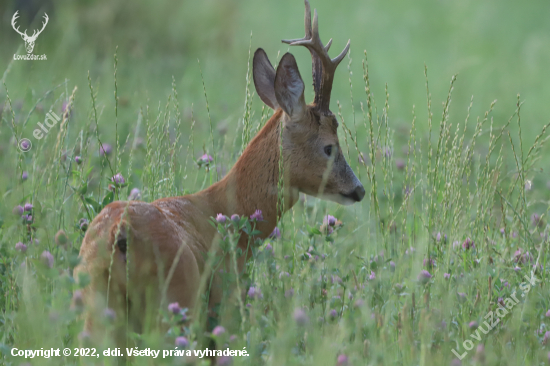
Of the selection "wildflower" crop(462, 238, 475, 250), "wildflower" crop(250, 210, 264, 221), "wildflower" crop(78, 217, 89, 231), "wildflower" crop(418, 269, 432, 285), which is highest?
"wildflower" crop(250, 210, 264, 221)

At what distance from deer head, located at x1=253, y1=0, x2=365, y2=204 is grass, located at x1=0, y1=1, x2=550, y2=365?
14 cm

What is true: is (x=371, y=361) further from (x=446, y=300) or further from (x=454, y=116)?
(x=454, y=116)

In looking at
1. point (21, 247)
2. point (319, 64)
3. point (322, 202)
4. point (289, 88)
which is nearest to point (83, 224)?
point (21, 247)

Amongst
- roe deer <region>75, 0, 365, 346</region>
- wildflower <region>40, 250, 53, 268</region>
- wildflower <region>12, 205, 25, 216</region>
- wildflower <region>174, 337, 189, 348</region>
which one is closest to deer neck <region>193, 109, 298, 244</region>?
roe deer <region>75, 0, 365, 346</region>

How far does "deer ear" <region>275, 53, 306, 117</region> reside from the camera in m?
3.70

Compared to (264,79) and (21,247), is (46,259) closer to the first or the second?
(21,247)

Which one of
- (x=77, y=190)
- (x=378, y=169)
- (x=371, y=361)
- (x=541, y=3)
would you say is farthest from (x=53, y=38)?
(x=541, y=3)

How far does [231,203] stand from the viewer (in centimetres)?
360

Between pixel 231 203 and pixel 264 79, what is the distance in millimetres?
907

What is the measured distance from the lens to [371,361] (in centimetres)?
252

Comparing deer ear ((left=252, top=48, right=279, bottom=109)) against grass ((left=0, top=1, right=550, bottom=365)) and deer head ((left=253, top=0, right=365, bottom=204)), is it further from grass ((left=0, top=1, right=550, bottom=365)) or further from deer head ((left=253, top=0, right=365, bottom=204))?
deer head ((left=253, top=0, right=365, bottom=204))

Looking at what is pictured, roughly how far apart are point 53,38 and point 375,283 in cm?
748

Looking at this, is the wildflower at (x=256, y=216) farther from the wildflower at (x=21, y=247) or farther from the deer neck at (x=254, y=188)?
the wildflower at (x=21, y=247)

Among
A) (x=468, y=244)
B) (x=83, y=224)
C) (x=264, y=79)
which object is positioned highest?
(x=264, y=79)
